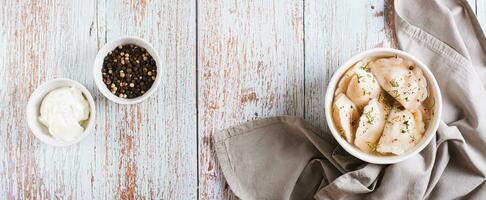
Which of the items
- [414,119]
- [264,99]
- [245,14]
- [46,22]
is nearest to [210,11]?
[245,14]

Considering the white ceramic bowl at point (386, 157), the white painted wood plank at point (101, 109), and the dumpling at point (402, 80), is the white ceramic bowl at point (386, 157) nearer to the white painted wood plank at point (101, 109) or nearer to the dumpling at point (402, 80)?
the dumpling at point (402, 80)

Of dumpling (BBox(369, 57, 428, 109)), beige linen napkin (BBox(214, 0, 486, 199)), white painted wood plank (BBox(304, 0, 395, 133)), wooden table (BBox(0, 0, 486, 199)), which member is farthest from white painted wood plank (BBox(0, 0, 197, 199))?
dumpling (BBox(369, 57, 428, 109))

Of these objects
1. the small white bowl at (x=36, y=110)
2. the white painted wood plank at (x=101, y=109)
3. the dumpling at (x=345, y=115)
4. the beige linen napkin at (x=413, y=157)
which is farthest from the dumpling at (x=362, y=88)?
the small white bowl at (x=36, y=110)

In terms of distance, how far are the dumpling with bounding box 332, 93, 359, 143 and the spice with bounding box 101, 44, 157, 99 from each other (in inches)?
13.3

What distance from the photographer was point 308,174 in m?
1.06

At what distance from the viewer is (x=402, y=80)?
94 cm

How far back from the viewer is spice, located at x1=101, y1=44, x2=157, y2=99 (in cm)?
102

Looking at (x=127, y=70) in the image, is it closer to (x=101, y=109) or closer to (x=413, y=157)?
(x=101, y=109)

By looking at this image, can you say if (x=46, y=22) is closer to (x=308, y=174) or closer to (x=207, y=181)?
(x=207, y=181)

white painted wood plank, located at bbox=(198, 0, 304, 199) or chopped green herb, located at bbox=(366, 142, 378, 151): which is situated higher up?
white painted wood plank, located at bbox=(198, 0, 304, 199)

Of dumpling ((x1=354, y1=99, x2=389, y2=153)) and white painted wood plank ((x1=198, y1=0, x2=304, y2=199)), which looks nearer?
dumpling ((x1=354, y1=99, x2=389, y2=153))

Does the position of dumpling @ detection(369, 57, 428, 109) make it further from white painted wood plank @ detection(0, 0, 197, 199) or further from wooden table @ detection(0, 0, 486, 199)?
white painted wood plank @ detection(0, 0, 197, 199)

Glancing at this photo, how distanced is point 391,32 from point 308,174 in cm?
32

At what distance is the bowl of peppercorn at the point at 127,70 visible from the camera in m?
1.01
